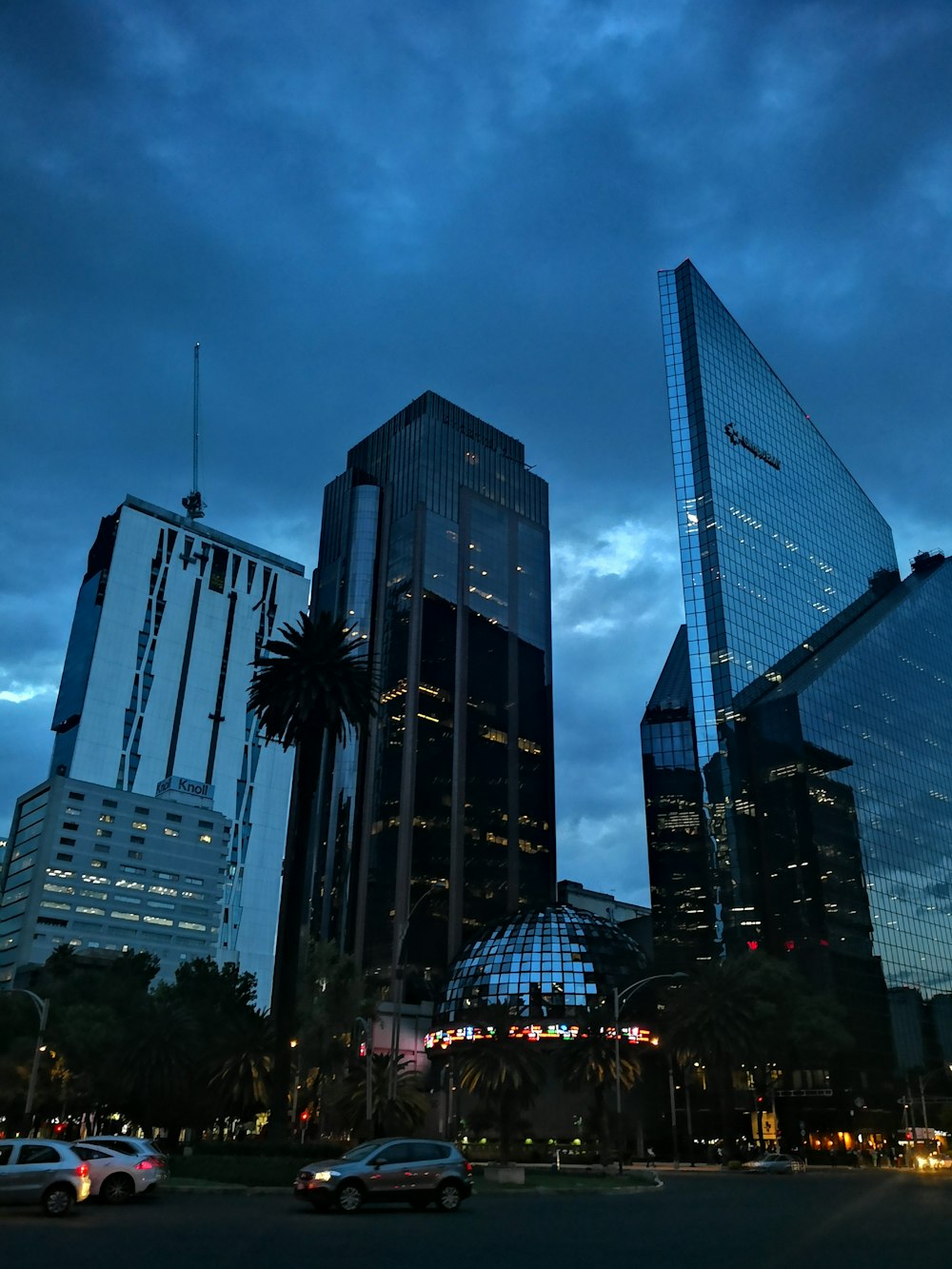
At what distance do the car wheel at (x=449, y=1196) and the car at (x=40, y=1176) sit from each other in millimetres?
9996

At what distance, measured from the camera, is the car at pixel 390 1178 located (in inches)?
1113

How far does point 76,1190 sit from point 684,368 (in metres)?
156

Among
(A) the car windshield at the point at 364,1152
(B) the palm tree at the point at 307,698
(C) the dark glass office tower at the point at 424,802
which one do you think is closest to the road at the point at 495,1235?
(A) the car windshield at the point at 364,1152

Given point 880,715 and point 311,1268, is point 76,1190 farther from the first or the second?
point 880,715

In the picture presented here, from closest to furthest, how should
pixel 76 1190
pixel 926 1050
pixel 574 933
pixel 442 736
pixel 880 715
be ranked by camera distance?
pixel 76 1190
pixel 574 933
pixel 926 1050
pixel 880 715
pixel 442 736

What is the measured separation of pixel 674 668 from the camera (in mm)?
192375

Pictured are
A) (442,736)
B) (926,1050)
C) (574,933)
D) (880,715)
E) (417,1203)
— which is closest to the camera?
(417,1203)

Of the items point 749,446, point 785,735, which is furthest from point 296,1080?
point 749,446

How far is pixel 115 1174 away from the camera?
3036 cm

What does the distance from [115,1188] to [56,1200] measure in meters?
5.38

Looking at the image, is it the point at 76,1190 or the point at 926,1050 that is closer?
the point at 76,1190

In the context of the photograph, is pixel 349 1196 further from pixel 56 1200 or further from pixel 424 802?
pixel 424 802

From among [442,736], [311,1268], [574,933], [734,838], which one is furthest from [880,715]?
[311,1268]

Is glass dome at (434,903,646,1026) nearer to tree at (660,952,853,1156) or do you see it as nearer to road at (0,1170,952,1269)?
tree at (660,952,853,1156)
